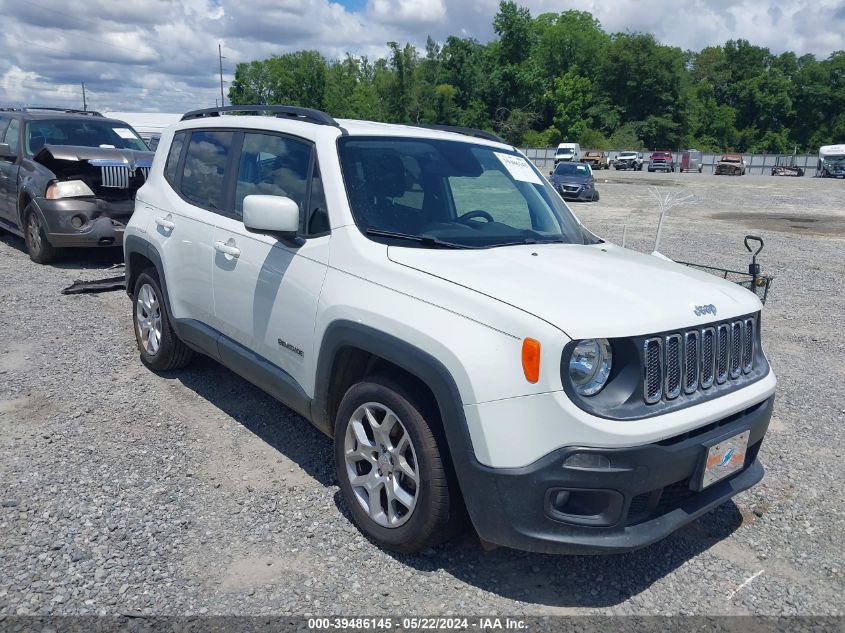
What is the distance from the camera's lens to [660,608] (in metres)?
3.04

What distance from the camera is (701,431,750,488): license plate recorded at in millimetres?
2969

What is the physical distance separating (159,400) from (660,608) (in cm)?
361

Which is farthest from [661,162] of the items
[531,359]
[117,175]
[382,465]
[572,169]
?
[531,359]

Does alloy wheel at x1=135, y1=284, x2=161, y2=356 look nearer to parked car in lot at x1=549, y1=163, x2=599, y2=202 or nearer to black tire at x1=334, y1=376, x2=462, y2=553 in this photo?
black tire at x1=334, y1=376, x2=462, y2=553

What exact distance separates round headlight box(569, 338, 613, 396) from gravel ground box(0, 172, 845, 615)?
1.00m

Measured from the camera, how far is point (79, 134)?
10.2 meters

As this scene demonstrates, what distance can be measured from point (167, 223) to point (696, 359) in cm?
362

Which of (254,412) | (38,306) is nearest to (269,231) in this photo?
(254,412)

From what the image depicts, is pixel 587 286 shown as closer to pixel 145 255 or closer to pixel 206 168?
pixel 206 168

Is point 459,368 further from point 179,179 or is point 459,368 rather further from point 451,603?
point 179,179

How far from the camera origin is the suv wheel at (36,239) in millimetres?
9297

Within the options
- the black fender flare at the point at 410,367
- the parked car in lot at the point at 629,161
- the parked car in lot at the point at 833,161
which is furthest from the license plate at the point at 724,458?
the parked car in lot at the point at 629,161

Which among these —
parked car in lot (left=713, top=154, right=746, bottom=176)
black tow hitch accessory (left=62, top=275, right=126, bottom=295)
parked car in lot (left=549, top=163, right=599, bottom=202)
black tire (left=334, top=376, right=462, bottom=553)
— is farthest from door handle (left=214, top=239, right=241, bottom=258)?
parked car in lot (left=713, top=154, right=746, bottom=176)

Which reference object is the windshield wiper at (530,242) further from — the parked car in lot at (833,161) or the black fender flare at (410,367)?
the parked car in lot at (833,161)
